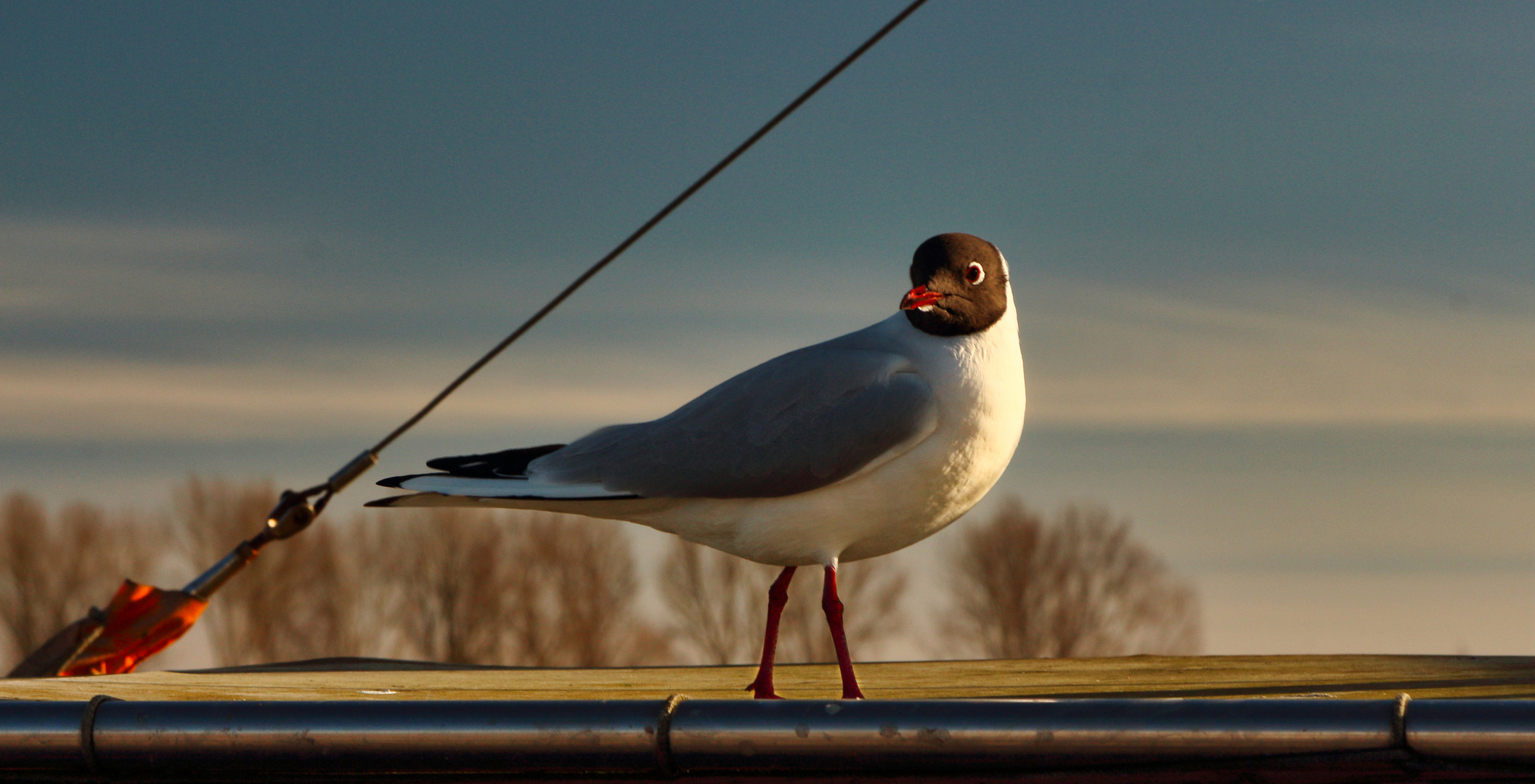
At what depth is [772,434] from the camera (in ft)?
14.2

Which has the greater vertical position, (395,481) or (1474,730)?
(395,481)

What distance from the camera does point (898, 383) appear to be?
422cm

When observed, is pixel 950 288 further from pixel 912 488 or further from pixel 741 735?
pixel 741 735

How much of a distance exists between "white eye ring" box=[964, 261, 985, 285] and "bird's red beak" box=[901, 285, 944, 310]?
126mm

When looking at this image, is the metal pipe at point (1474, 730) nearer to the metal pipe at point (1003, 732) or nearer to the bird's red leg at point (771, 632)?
the metal pipe at point (1003, 732)

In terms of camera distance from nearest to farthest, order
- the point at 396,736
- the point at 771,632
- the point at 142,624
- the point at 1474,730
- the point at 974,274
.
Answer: the point at 1474,730 < the point at 396,736 < the point at 974,274 < the point at 771,632 < the point at 142,624

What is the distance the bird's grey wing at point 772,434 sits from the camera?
4.17 metres

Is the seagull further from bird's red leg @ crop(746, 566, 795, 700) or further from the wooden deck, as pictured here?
the wooden deck

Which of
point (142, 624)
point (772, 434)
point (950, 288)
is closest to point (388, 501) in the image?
point (772, 434)

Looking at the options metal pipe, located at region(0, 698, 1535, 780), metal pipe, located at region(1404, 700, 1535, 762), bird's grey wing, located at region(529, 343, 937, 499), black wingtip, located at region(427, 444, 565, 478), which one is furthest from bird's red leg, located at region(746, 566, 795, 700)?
metal pipe, located at region(1404, 700, 1535, 762)

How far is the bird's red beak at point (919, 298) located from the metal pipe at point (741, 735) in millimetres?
1840

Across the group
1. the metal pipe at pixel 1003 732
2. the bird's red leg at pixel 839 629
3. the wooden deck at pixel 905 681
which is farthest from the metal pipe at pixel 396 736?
the bird's red leg at pixel 839 629

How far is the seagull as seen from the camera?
4184 millimetres

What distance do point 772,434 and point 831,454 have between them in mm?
229
